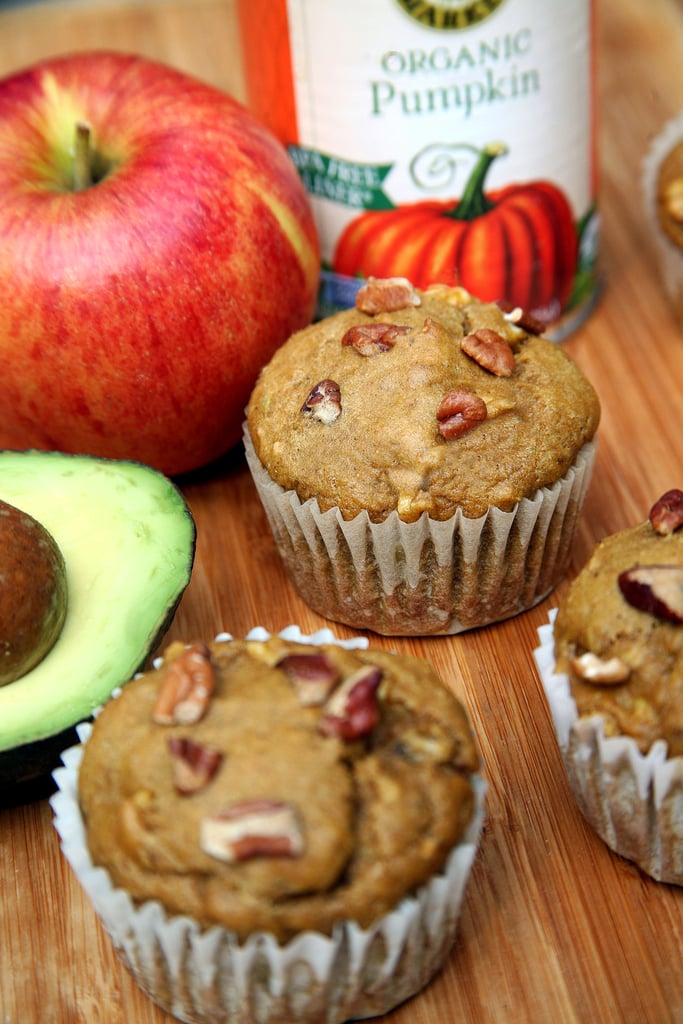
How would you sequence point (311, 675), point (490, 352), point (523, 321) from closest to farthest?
point (311, 675) < point (490, 352) < point (523, 321)

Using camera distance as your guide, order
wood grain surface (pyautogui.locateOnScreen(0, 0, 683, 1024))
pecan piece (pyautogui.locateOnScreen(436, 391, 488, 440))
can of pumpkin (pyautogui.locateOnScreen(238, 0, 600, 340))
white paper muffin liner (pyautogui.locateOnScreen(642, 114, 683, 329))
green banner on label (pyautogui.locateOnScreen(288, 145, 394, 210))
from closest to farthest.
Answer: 1. wood grain surface (pyautogui.locateOnScreen(0, 0, 683, 1024))
2. pecan piece (pyautogui.locateOnScreen(436, 391, 488, 440))
3. can of pumpkin (pyautogui.locateOnScreen(238, 0, 600, 340))
4. green banner on label (pyautogui.locateOnScreen(288, 145, 394, 210))
5. white paper muffin liner (pyautogui.locateOnScreen(642, 114, 683, 329))

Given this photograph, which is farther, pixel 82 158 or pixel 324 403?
pixel 82 158

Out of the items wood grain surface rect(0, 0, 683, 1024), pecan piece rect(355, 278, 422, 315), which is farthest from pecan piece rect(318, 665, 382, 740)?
pecan piece rect(355, 278, 422, 315)

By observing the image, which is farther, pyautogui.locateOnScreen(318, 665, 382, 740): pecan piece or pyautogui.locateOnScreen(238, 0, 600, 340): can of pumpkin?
pyautogui.locateOnScreen(238, 0, 600, 340): can of pumpkin

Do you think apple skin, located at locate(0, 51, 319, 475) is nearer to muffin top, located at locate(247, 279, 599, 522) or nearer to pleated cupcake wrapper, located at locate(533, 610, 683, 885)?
muffin top, located at locate(247, 279, 599, 522)

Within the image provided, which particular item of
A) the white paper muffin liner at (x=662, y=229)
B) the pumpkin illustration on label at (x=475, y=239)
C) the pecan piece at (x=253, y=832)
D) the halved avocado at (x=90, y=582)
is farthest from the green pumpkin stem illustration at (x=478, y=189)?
the pecan piece at (x=253, y=832)

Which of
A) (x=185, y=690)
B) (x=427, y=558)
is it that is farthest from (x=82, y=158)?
(x=185, y=690)

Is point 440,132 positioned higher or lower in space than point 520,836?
higher

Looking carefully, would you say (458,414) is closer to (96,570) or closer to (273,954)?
(96,570)
